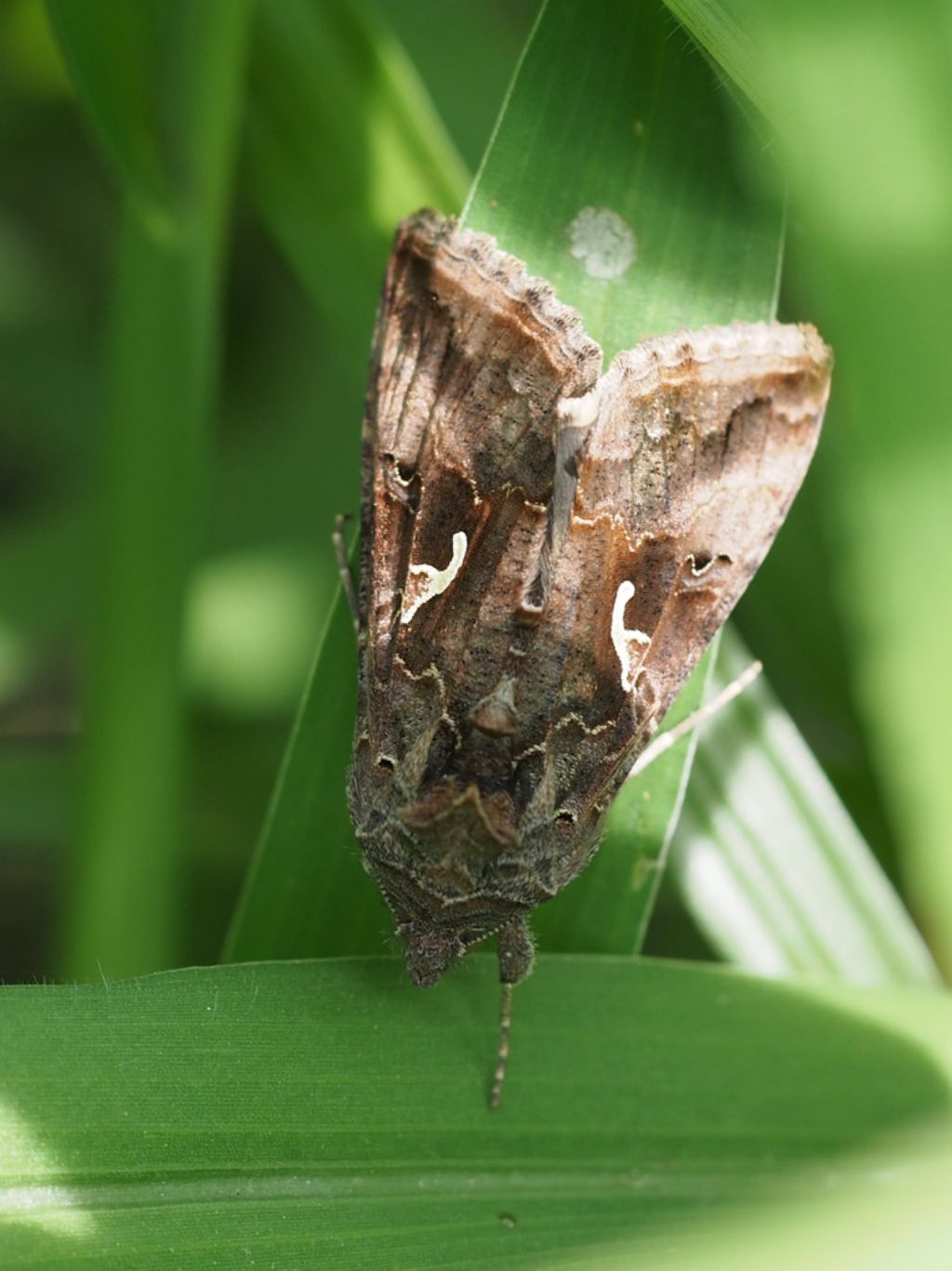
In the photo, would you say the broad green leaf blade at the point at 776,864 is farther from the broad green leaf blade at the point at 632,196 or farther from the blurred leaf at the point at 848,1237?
the blurred leaf at the point at 848,1237

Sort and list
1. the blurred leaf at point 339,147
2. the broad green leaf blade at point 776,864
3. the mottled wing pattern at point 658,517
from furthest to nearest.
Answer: the blurred leaf at point 339,147 < the broad green leaf blade at point 776,864 < the mottled wing pattern at point 658,517

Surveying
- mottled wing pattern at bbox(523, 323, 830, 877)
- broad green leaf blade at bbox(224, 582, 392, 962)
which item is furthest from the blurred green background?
broad green leaf blade at bbox(224, 582, 392, 962)

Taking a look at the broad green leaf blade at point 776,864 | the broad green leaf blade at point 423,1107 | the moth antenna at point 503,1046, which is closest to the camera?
the broad green leaf blade at point 423,1107

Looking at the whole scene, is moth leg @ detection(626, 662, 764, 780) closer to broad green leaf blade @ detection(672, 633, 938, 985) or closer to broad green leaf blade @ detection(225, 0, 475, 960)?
broad green leaf blade @ detection(672, 633, 938, 985)

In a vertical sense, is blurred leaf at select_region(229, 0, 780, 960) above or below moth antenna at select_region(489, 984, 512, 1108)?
above

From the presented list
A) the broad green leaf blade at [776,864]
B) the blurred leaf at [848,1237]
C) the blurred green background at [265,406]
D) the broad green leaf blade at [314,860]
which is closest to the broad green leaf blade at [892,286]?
the blurred green background at [265,406]

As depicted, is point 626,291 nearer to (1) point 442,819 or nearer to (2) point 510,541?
(2) point 510,541
